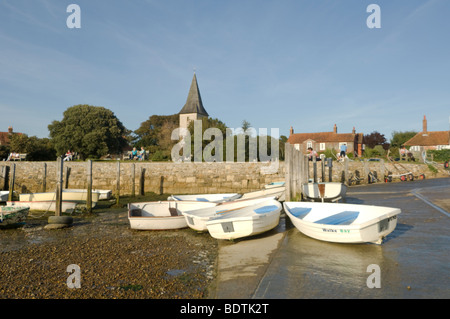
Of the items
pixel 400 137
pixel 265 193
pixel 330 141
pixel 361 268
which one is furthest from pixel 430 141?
pixel 361 268

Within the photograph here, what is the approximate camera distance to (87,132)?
48531mm

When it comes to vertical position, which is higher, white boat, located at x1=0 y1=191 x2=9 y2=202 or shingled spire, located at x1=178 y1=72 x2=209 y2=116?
shingled spire, located at x1=178 y1=72 x2=209 y2=116

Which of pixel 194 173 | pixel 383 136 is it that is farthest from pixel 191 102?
pixel 194 173

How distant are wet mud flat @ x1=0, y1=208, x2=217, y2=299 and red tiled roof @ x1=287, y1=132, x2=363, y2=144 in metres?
57.7

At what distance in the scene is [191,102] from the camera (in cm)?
7025

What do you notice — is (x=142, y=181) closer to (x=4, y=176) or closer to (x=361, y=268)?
(x=4, y=176)

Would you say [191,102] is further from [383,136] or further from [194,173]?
[194,173]

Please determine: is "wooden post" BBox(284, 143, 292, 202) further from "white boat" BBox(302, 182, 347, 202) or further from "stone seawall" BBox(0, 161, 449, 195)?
"stone seawall" BBox(0, 161, 449, 195)

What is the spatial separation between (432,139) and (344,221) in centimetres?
6387

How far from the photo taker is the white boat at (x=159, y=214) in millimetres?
11359

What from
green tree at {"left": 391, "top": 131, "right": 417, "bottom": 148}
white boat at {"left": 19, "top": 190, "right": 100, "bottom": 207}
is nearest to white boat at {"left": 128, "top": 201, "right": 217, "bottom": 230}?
white boat at {"left": 19, "top": 190, "right": 100, "bottom": 207}

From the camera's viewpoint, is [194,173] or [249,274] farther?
[194,173]

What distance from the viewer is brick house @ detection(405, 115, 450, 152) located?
58328 millimetres

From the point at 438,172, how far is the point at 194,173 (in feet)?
85.7
